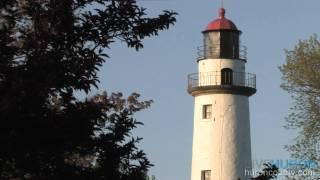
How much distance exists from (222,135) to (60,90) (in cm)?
3434

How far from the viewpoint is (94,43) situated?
11.2m

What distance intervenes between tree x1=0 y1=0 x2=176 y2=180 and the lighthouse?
109 ft

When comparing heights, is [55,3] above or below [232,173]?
below

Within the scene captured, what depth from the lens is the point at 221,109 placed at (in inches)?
1788

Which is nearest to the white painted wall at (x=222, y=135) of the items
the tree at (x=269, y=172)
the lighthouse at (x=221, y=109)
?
the lighthouse at (x=221, y=109)

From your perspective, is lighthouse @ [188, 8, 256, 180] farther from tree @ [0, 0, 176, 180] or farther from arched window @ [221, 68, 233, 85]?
tree @ [0, 0, 176, 180]

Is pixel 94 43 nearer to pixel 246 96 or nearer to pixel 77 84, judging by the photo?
pixel 77 84

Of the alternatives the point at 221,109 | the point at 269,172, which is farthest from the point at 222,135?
the point at 269,172

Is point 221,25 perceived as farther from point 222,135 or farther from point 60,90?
point 60,90

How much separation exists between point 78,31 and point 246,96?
35.1 metres

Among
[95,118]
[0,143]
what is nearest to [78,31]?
[95,118]

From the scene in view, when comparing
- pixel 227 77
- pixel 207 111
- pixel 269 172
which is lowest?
pixel 269 172

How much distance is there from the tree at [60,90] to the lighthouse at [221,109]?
3331cm

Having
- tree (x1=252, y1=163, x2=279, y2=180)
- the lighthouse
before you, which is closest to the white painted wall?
the lighthouse
